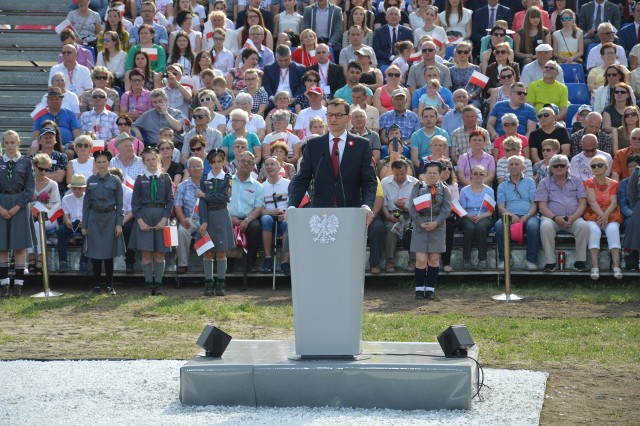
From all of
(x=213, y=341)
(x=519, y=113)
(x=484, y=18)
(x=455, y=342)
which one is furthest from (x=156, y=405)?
(x=484, y=18)

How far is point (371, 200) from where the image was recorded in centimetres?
889

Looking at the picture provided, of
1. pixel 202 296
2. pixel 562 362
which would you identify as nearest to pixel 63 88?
pixel 202 296

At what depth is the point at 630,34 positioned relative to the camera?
19.2m

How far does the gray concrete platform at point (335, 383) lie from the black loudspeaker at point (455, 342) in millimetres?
103

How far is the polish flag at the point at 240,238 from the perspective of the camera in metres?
14.9

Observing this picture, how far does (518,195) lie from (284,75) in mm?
4877

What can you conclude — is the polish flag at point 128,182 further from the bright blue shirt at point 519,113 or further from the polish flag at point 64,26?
the bright blue shirt at point 519,113

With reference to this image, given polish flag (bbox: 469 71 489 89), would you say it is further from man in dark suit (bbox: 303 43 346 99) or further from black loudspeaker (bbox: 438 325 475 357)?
black loudspeaker (bbox: 438 325 475 357)

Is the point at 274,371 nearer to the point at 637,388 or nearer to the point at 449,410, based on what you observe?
the point at 449,410

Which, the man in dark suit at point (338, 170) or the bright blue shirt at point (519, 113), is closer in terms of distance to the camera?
the man in dark suit at point (338, 170)

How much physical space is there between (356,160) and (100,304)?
5.84 meters

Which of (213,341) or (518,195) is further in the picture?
(518,195)

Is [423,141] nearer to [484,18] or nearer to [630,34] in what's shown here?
[484,18]

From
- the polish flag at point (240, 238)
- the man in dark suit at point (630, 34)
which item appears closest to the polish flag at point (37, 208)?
the polish flag at point (240, 238)
